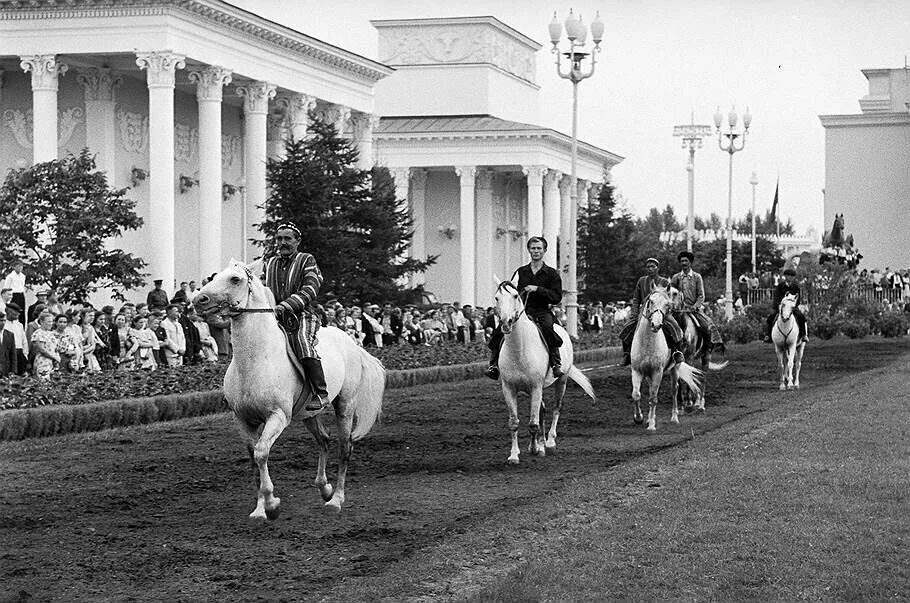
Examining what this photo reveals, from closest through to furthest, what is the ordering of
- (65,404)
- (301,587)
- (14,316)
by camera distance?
(301,587), (65,404), (14,316)

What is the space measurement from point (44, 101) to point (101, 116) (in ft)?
13.7

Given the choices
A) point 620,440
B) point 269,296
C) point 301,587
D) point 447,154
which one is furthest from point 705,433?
point 447,154

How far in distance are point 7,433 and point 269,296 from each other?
8115 millimetres

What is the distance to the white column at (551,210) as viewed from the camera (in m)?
85.2

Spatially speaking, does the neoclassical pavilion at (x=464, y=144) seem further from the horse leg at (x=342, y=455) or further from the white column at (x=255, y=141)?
the horse leg at (x=342, y=455)

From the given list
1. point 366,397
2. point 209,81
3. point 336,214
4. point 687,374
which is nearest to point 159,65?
point 209,81

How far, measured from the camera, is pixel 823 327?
2031 inches

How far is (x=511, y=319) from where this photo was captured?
54.7 ft

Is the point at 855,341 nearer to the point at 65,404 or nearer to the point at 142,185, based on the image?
the point at 142,185

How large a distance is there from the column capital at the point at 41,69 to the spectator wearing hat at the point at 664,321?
28080 mm

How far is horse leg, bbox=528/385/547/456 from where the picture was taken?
1742cm

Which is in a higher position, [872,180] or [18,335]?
[872,180]

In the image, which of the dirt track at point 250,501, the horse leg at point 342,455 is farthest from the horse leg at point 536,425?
the horse leg at point 342,455

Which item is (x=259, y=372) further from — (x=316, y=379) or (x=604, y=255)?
(x=604, y=255)
